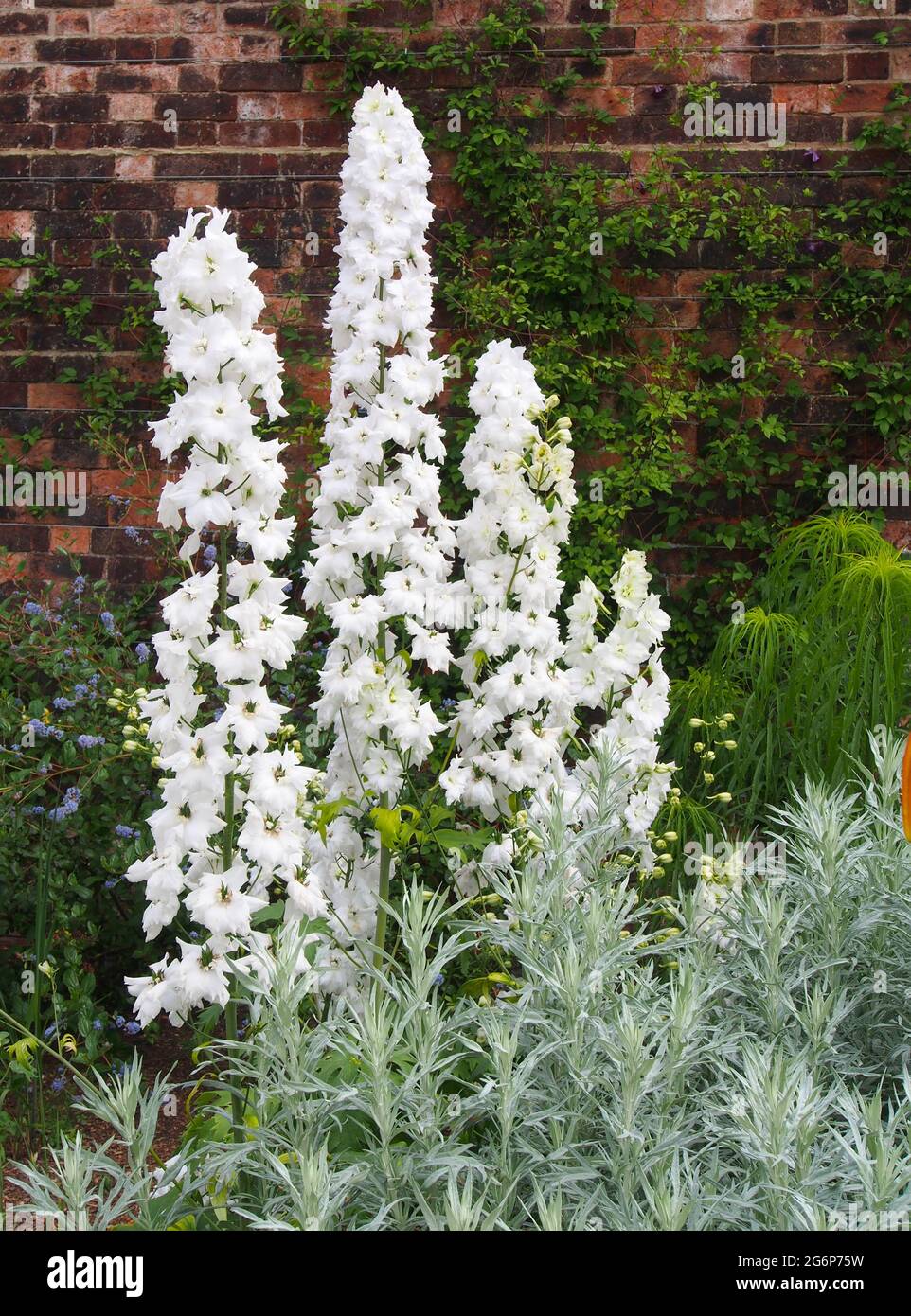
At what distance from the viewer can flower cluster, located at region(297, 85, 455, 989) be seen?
7.31 ft

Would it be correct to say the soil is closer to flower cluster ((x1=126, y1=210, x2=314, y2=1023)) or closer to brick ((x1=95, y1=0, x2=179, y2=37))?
flower cluster ((x1=126, y1=210, x2=314, y2=1023))

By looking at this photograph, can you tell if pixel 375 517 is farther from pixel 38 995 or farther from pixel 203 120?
pixel 203 120

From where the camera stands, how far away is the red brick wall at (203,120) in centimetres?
407

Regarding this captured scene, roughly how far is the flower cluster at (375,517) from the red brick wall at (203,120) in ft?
6.58

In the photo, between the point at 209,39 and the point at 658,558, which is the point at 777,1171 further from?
the point at 209,39

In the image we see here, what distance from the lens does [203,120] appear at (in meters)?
4.29

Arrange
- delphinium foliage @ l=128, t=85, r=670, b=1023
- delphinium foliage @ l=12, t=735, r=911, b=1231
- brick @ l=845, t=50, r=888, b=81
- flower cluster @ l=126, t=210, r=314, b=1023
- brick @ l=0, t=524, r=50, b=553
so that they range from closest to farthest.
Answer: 1. delphinium foliage @ l=12, t=735, r=911, b=1231
2. flower cluster @ l=126, t=210, r=314, b=1023
3. delphinium foliage @ l=128, t=85, r=670, b=1023
4. brick @ l=845, t=50, r=888, b=81
5. brick @ l=0, t=524, r=50, b=553

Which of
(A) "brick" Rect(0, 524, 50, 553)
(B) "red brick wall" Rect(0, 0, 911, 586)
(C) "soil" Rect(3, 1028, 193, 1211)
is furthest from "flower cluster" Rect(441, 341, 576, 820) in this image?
(A) "brick" Rect(0, 524, 50, 553)

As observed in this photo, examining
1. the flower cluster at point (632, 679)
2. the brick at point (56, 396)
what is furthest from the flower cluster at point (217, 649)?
the brick at point (56, 396)

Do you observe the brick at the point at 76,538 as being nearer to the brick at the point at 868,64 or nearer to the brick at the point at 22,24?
the brick at the point at 22,24

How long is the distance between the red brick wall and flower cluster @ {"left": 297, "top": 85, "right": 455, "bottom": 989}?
200 centimetres

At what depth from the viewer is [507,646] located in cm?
247

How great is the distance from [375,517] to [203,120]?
2672 mm

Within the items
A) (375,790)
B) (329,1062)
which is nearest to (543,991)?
(329,1062)
